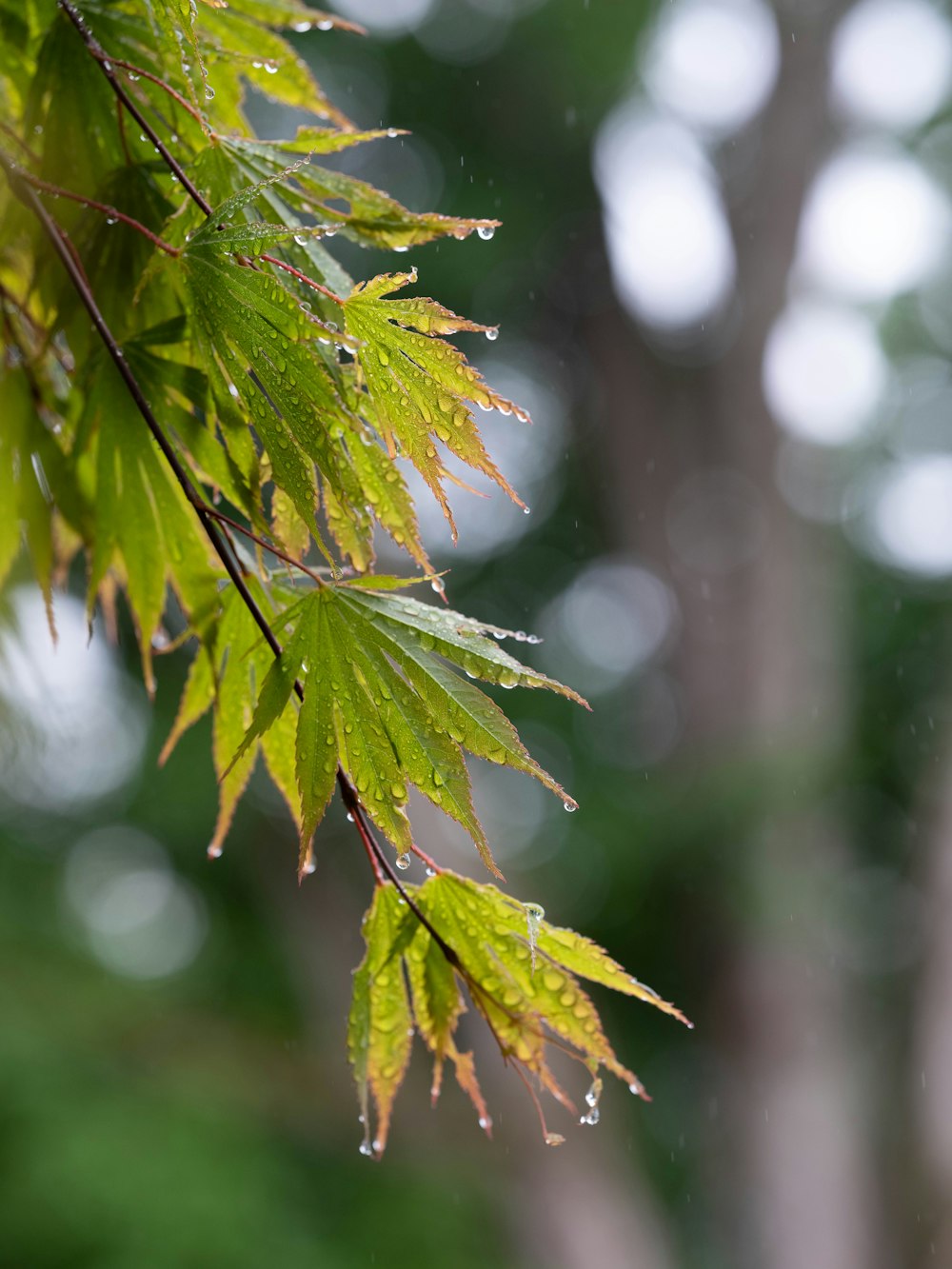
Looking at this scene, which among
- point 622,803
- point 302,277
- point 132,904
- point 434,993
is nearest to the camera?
point 302,277

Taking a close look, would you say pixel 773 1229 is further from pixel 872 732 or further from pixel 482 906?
pixel 482 906

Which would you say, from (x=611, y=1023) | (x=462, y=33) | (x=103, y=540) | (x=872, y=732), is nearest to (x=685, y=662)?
(x=872, y=732)

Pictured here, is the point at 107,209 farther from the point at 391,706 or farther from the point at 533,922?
the point at 533,922

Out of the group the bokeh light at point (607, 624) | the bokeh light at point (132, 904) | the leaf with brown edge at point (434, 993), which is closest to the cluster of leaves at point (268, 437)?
the leaf with brown edge at point (434, 993)

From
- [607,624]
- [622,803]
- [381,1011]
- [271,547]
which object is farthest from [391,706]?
[607,624]

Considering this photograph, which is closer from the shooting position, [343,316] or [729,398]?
[343,316]

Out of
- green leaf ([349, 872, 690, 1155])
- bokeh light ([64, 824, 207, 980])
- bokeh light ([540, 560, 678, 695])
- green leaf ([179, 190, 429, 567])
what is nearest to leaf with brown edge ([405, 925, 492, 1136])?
green leaf ([349, 872, 690, 1155])
